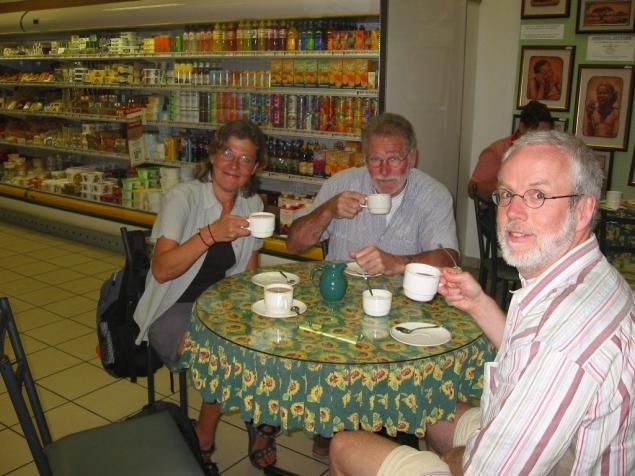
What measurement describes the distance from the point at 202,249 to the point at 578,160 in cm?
158

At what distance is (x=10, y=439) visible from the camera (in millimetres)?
3021

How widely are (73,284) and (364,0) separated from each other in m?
3.35

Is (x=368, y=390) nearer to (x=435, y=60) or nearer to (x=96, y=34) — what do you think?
(x=435, y=60)

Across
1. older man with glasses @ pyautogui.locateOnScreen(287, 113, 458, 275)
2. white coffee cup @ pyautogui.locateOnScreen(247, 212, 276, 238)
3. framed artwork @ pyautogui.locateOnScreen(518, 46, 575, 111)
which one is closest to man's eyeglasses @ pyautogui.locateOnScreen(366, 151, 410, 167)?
older man with glasses @ pyautogui.locateOnScreen(287, 113, 458, 275)

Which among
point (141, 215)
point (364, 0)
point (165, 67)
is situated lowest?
point (141, 215)

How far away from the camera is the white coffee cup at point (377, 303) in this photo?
2.15 metres

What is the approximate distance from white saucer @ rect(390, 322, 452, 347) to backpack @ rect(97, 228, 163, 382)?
1277 millimetres

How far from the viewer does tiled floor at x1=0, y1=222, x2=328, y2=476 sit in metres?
2.95

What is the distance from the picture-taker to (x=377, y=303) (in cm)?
214

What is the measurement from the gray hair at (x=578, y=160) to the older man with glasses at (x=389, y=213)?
1.27 m

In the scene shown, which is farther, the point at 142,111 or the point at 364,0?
the point at 142,111

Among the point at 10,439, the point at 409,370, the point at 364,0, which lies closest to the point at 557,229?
the point at 409,370

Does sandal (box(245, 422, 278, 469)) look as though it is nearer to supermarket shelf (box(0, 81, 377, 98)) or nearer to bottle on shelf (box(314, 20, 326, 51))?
supermarket shelf (box(0, 81, 377, 98))

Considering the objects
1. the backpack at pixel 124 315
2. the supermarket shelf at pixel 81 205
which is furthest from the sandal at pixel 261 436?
the supermarket shelf at pixel 81 205
